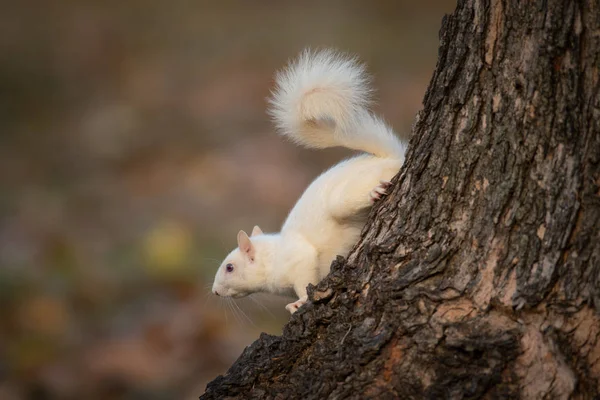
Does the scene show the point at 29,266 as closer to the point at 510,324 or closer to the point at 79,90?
the point at 79,90

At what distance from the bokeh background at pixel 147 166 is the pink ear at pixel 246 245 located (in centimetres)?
Answer: 146

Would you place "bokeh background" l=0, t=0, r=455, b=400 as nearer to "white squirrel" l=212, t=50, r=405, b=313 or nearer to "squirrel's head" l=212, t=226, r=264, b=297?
"squirrel's head" l=212, t=226, r=264, b=297

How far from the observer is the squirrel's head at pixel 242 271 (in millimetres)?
2994

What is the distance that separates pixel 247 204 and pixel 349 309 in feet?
15.6

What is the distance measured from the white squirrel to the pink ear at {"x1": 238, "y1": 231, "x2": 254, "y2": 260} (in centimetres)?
18

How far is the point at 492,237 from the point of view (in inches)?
78.8

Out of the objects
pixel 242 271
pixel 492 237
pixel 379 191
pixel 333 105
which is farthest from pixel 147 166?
pixel 492 237

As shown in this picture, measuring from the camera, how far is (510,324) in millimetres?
1967

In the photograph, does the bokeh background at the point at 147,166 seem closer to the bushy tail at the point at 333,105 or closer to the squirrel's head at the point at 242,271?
the squirrel's head at the point at 242,271

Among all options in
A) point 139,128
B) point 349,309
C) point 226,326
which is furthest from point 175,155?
point 349,309

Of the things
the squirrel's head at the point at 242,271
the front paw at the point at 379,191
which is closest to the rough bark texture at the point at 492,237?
the front paw at the point at 379,191

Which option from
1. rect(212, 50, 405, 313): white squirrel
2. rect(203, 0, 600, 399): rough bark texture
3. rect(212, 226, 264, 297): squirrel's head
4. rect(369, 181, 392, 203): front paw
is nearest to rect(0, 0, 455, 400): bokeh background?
rect(212, 226, 264, 297): squirrel's head

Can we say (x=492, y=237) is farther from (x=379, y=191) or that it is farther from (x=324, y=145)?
(x=324, y=145)

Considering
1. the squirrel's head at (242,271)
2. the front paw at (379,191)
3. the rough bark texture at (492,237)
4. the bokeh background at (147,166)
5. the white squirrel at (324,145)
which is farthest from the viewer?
the bokeh background at (147,166)
